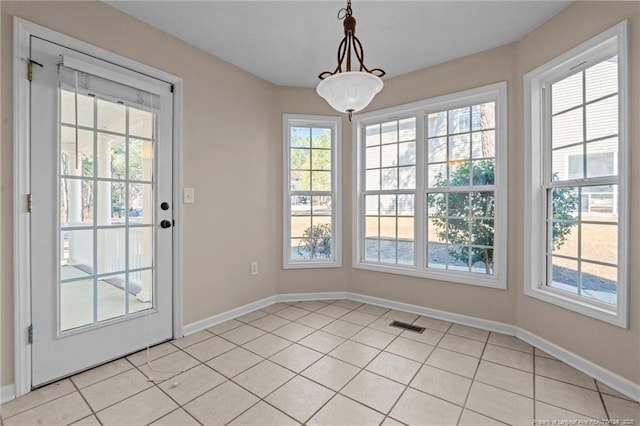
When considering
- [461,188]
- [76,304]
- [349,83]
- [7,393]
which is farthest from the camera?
[461,188]

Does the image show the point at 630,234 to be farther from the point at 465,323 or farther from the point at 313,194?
the point at 313,194

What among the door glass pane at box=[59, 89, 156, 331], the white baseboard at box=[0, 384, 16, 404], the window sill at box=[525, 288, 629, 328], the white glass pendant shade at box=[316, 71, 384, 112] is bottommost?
the white baseboard at box=[0, 384, 16, 404]

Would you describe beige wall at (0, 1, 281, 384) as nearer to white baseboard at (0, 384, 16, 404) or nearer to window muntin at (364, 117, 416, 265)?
white baseboard at (0, 384, 16, 404)

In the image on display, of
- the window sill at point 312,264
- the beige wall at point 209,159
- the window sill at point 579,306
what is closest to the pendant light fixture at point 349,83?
the beige wall at point 209,159

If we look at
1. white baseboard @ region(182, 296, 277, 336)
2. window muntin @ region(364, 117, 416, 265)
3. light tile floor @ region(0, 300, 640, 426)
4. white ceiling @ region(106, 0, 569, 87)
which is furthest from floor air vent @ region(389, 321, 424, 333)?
white ceiling @ region(106, 0, 569, 87)

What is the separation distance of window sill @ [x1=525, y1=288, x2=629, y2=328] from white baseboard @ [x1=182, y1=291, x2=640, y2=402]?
1.08 feet

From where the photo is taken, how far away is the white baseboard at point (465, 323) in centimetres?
189

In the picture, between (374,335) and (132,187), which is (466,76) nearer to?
Answer: (374,335)

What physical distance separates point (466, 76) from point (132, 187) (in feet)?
10.4

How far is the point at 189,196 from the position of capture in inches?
105

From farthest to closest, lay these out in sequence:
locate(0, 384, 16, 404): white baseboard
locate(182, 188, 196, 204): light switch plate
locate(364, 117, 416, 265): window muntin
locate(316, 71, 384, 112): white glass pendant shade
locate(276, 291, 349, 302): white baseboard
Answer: locate(276, 291, 349, 302): white baseboard < locate(364, 117, 416, 265): window muntin < locate(182, 188, 196, 204): light switch plate < locate(0, 384, 16, 404): white baseboard < locate(316, 71, 384, 112): white glass pendant shade

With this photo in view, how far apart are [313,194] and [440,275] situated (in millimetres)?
1714

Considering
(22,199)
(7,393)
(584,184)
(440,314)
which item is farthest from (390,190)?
(7,393)

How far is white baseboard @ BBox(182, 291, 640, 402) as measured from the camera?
6.22 feet
